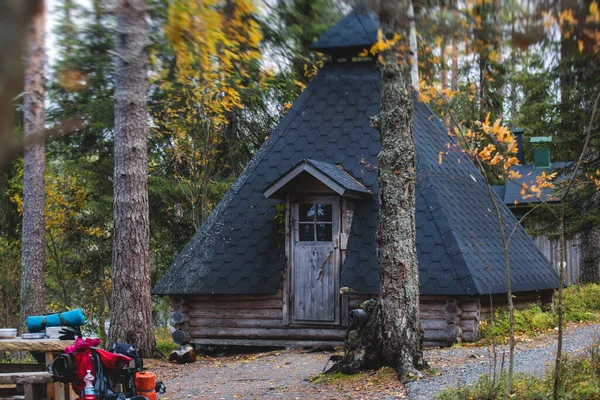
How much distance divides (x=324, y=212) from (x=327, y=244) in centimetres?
59

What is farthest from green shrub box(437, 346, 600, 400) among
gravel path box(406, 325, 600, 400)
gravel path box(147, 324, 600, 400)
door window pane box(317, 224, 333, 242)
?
door window pane box(317, 224, 333, 242)

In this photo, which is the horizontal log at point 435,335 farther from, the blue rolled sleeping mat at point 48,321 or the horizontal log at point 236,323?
the blue rolled sleeping mat at point 48,321

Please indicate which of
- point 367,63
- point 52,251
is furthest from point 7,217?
point 367,63

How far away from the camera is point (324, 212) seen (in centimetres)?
1291

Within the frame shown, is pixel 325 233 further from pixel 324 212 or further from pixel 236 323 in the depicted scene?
pixel 236 323

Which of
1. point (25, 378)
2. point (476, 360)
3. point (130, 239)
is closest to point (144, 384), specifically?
point (25, 378)

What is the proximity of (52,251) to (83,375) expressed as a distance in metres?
16.5

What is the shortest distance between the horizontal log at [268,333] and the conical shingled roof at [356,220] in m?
0.80

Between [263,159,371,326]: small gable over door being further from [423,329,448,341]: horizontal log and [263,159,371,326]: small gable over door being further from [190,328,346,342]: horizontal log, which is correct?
[423,329,448,341]: horizontal log

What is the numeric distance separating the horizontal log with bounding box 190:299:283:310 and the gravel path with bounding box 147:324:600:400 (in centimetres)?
88

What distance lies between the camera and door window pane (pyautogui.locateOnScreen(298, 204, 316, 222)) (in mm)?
12938

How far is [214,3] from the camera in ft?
15.0

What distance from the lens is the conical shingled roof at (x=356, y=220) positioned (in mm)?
12227

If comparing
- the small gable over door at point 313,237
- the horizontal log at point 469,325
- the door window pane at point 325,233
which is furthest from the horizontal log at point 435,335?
the door window pane at point 325,233
